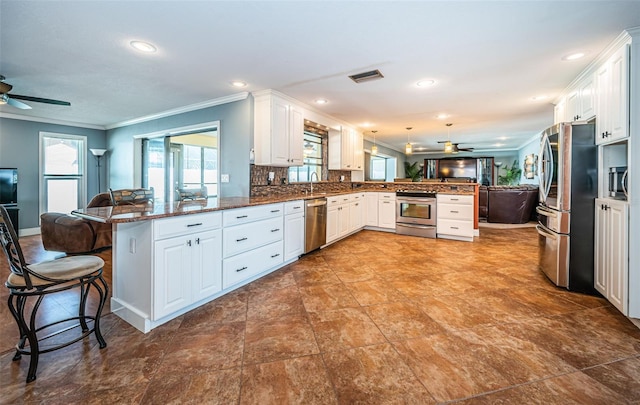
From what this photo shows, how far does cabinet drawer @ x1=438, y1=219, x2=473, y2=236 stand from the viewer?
500 cm

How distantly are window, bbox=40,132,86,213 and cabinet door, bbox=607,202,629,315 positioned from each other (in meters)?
8.84

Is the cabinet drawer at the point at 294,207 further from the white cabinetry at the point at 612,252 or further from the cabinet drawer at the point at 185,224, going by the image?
the white cabinetry at the point at 612,252

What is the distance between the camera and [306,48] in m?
2.57

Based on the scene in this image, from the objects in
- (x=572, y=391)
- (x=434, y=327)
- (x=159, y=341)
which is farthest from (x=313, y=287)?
(x=572, y=391)

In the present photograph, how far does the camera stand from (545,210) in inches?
125

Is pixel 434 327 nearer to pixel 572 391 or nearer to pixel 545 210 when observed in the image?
pixel 572 391

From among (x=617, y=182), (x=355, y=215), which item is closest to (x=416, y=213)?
(x=355, y=215)

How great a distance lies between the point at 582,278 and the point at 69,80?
6.25m

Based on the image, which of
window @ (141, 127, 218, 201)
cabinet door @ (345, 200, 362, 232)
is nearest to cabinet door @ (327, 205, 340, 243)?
cabinet door @ (345, 200, 362, 232)

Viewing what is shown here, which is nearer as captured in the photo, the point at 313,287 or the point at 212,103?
the point at 313,287

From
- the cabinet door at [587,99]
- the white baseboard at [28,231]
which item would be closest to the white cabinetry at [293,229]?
the cabinet door at [587,99]

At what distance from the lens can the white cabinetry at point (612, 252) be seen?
2.26m

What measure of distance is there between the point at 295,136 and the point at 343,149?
6.12ft

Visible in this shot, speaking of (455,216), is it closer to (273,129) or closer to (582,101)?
(582,101)
